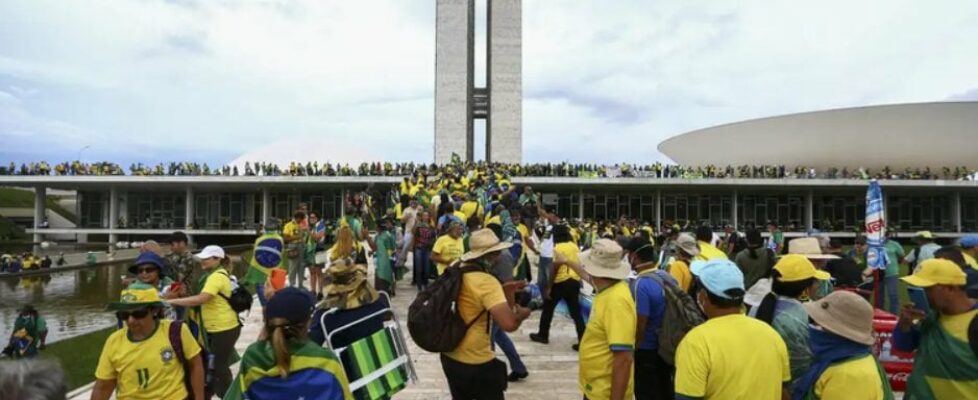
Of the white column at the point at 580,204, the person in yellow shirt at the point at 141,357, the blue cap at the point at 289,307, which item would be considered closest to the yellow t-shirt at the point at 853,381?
the blue cap at the point at 289,307

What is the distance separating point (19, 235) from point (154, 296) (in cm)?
4597

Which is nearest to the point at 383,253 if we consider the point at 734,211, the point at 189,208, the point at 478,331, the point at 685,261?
the point at 685,261

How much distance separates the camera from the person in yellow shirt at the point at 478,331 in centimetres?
319

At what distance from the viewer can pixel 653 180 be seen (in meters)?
35.5

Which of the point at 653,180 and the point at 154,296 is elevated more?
the point at 653,180

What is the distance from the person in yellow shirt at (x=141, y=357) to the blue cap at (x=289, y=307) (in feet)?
3.76

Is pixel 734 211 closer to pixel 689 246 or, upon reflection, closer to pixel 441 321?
pixel 689 246

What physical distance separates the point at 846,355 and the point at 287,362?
2.22 m

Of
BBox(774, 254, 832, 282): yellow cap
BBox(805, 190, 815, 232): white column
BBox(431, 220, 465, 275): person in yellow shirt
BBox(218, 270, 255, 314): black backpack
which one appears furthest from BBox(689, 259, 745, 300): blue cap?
BBox(805, 190, 815, 232): white column

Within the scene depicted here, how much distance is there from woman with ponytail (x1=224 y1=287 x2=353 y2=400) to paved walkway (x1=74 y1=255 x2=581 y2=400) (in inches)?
120

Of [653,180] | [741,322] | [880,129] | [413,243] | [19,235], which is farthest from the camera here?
[880,129]

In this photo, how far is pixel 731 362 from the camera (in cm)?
246

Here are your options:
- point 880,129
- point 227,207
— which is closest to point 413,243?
point 227,207

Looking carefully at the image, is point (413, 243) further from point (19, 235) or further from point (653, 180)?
point (19, 235)
